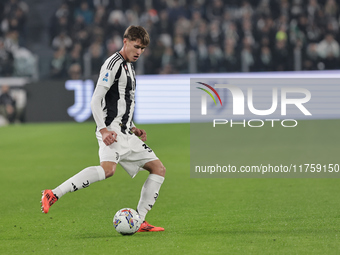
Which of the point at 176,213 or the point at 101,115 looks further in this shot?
the point at 176,213

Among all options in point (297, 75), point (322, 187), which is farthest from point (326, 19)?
point (322, 187)

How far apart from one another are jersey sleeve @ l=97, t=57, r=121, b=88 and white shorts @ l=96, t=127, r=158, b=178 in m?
0.44

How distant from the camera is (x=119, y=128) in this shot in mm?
5980

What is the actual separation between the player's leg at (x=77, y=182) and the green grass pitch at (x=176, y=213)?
40 cm

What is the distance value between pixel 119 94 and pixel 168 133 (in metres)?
10.5

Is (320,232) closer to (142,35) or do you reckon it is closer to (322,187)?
(142,35)

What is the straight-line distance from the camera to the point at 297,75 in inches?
742

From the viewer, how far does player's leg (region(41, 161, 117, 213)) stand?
5582mm

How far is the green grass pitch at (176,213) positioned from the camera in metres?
5.46

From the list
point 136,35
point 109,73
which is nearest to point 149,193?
point 109,73

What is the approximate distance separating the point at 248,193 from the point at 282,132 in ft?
25.2

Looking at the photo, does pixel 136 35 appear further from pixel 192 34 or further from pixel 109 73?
pixel 192 34

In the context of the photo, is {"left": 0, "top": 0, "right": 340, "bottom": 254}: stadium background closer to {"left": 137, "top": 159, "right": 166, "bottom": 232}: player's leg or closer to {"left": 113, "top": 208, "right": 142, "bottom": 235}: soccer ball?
{"left": 113, "top": 208, "right": 142, "bottom": 235}: soccer ball
